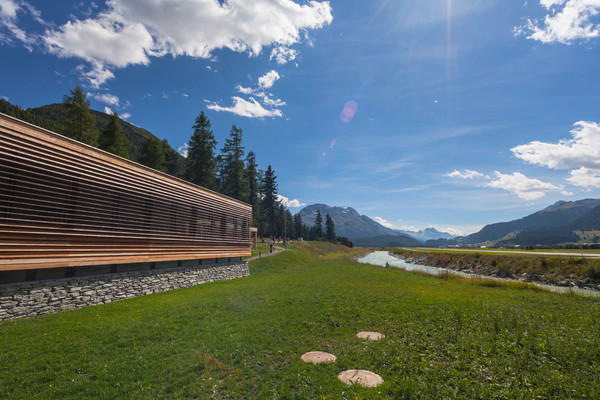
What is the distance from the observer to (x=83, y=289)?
38.4 feet

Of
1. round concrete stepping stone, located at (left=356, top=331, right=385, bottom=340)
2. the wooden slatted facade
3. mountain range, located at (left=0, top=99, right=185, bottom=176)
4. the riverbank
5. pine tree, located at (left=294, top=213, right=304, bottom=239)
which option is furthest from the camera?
pine tree, located at (left=294, top=213, right=304, bottom=239)

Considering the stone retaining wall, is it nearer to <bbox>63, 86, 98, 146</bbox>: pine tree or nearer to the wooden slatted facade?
the wooden slatted facade

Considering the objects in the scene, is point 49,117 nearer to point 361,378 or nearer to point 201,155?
point 201,155

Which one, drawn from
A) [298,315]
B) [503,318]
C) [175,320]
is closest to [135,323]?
[175,320]

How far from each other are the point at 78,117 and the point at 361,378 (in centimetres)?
4819

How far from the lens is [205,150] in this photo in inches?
1660

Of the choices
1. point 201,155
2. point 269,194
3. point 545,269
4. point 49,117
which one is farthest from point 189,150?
point 49,117

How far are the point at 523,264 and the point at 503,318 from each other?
27360mm

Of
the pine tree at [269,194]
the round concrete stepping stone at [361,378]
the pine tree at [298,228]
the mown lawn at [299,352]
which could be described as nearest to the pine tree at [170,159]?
the pine tree at [269,194]

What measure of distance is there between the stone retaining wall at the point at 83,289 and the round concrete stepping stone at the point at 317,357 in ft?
35.6

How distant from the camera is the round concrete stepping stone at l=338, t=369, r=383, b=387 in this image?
5.66 metres

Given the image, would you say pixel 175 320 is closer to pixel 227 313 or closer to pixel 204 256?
pixel 227 313

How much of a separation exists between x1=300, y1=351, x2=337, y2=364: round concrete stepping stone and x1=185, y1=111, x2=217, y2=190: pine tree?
130ft

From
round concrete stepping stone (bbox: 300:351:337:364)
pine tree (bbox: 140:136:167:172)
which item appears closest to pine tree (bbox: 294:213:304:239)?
pine tree (bbox: 140:136:167:172)
